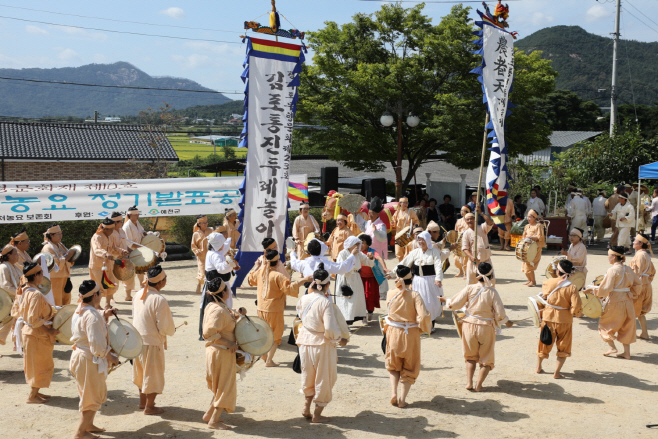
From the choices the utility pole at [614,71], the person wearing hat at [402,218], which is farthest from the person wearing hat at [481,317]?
the utility pole at [614,71]

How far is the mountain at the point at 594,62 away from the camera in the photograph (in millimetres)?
84875

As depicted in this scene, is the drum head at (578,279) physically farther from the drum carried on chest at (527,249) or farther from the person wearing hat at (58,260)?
the person wearing hat at (58,260)

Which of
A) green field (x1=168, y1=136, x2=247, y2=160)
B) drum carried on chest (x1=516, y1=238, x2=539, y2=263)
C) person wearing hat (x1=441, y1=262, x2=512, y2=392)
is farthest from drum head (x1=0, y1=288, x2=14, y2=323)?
green field (x1=168, y1=136, x2=247, y2=160)

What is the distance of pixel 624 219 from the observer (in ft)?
50.9

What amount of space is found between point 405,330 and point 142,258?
511cm

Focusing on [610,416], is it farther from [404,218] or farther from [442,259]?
[404,218]

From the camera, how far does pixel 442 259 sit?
8438 mm

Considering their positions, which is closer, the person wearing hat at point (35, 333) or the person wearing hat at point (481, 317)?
the person wearing hat at point (35, 333)

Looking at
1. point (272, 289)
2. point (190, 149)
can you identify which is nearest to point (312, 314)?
point (272, 289)

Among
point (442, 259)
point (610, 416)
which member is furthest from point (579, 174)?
point (610, 416)

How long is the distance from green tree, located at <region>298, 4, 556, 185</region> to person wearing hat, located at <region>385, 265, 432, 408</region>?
36.3ft

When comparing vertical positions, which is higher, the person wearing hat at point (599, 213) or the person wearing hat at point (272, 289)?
the person wearing hat at point (599, 213)

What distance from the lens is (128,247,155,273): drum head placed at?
950 cm

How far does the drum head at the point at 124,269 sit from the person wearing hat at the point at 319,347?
183 inches
